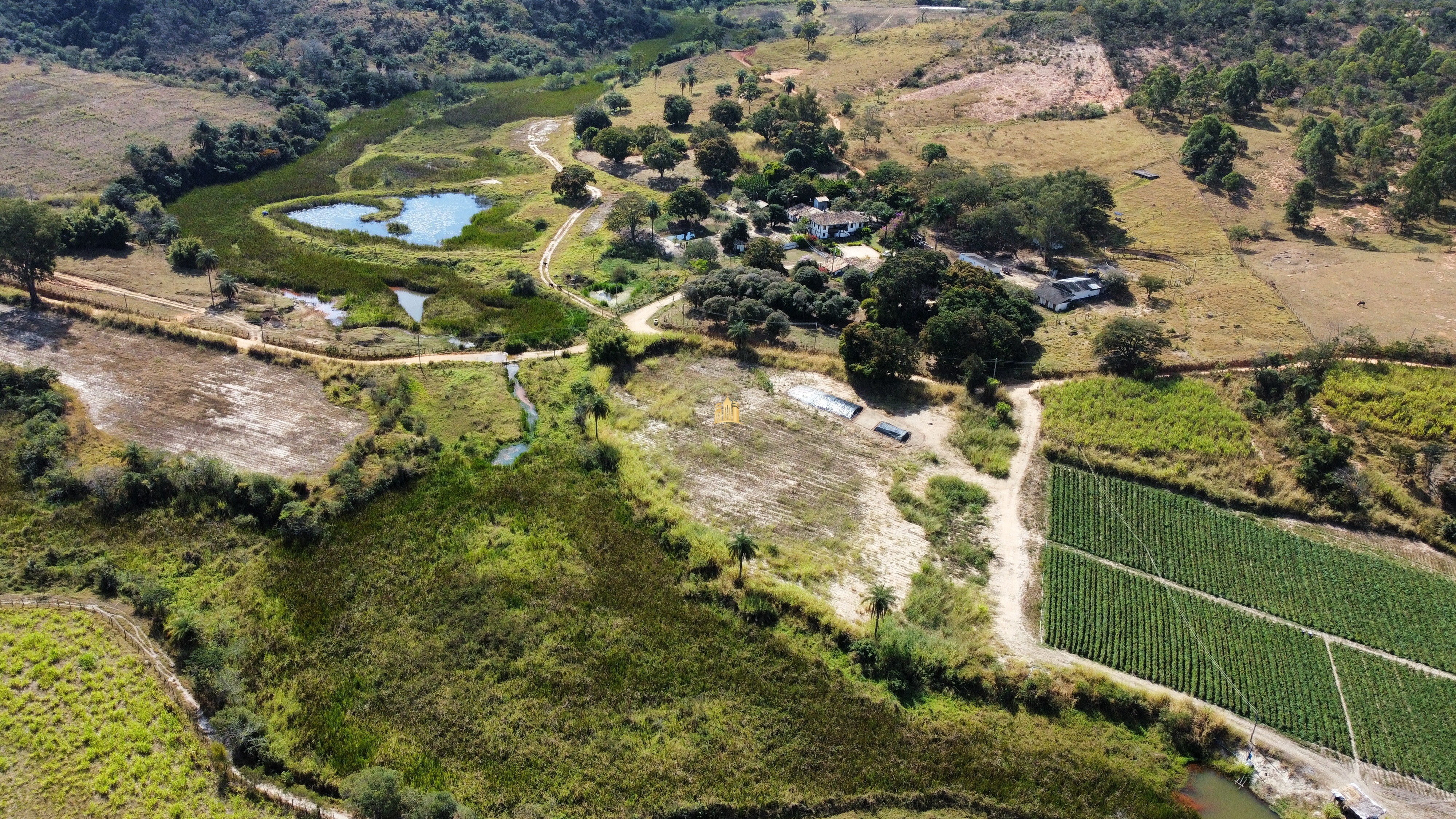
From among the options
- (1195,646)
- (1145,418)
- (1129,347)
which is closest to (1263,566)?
(1195,646)

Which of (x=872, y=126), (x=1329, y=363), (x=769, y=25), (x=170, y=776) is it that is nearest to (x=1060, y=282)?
(x=1329, y=363)

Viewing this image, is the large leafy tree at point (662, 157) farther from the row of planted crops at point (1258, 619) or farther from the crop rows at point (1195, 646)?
the crop rows at point (1195, 646)

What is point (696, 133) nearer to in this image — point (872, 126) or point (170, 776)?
point (872, 126)

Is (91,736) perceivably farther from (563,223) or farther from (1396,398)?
(1396,398)

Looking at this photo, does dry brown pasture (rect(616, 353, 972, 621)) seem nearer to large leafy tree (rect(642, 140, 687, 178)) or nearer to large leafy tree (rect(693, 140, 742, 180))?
large leafy tree (rect(642, 140, 687, 178))

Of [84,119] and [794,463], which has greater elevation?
[84,119]

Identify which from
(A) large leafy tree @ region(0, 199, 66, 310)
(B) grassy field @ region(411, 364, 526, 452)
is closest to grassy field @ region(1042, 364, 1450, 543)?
(B) grassy field @ region(411, 364, 526, 452)
